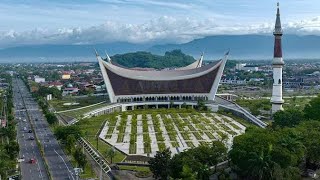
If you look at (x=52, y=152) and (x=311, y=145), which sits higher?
(x=311, y=145)

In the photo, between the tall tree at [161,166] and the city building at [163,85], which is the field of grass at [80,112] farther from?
the tall tree at [161,166]

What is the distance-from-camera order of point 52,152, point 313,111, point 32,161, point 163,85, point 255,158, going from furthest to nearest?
point 163,85 < point 313,111 < point 52,152 < point 32,161 < point 255,158

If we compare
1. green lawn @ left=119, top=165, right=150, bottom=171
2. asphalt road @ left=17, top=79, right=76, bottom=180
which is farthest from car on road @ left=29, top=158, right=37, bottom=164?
green lawn @ left=119, top=165, right=150, bottom=171

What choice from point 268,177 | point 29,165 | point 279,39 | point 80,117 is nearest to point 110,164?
point 29,165

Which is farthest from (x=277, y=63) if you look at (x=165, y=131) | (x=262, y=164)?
(x=262, y=164)

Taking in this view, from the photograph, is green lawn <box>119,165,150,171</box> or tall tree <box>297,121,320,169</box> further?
green lawn <box>119,165,150,171</box>

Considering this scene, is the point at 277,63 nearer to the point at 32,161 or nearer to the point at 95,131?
the point at 95,131

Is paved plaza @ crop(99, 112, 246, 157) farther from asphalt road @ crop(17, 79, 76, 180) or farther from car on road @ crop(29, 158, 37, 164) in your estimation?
car on road @ crop(29, 158, 37, 164)

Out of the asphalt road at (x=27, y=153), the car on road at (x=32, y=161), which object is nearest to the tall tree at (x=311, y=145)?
the asphalt road at (x=27, y=153)

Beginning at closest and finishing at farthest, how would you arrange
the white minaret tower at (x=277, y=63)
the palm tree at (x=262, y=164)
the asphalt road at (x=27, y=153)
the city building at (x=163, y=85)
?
the palm tree at (x=262, y=164), the asphalt road at (x=27, y=153), the white minaret tower at (x=277, y=63), the city building at (x=163, y=85)

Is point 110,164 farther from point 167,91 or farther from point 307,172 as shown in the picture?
point 167,91

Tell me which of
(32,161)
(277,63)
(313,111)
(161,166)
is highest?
(277,63)

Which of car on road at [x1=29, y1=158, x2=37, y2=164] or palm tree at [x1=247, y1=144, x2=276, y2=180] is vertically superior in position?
palm tree at [x1=247, y1=144, x2=276, y2=180]
